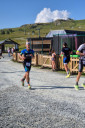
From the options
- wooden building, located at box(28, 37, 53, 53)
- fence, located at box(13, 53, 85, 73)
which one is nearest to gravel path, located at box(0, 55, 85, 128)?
fence, located at box(13, 53, 85, 73)

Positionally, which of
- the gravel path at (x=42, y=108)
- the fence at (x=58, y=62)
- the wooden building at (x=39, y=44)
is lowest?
the gravel path at (x=42, y=108)

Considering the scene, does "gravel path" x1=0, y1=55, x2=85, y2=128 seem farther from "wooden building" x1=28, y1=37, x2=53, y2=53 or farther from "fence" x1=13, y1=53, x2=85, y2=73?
"wooden building" x1=28, y1=37, x2=53, y2=53

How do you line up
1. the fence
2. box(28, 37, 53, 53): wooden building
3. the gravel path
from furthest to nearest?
box(28, 37, 53, 53): wooden building, the fence, the gravel path

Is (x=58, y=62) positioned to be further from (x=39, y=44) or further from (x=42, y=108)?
(x=39, y=44)

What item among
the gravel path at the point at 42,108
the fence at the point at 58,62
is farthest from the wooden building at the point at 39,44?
the gravel path at the point at 42,108

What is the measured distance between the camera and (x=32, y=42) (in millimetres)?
25672

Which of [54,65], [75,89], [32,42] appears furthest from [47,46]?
[75,89]

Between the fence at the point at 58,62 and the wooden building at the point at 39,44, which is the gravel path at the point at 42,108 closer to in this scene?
the fence at the point at 58,62

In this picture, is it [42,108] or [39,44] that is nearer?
[42,108]

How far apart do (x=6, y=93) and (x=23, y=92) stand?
0.67 m

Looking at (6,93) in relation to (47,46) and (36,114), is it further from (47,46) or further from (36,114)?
(47,46)

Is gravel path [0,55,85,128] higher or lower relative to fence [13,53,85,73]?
lower

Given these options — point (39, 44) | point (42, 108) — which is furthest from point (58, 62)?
point (39, 44)

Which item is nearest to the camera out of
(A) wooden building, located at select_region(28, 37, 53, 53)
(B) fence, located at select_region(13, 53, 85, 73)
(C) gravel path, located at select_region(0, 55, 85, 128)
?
(C) gravel path, located at select_region(0, 55, 85, 128)
